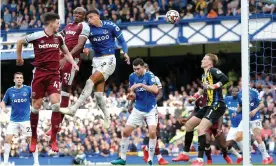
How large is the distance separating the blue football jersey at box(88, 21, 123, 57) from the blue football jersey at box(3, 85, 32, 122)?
428cm

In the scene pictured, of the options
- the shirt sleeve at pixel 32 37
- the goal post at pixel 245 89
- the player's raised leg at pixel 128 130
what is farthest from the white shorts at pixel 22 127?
the goal post at pixel 245 89

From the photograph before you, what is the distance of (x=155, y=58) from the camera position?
35438 mm

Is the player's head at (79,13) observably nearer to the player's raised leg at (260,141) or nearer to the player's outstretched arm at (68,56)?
the player's outstretched arm at (68,56)

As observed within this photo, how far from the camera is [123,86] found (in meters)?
Result: 33.0

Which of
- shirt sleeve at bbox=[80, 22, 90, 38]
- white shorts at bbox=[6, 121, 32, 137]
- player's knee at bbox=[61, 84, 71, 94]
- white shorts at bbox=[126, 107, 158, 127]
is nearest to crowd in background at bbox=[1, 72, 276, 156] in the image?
white shorts at bbox=[6, 121, 32, 137]

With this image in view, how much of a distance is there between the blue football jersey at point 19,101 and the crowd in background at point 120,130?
20.5 ft

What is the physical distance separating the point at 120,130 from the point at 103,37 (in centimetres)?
1132

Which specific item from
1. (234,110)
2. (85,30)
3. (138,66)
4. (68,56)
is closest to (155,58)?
(234,110)

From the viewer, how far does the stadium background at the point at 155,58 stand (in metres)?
26.8

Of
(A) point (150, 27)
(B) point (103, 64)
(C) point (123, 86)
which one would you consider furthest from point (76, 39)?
(C) point (123, 86)

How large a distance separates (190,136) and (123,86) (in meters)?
14.8

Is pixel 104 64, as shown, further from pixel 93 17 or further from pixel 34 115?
pixel 34 115

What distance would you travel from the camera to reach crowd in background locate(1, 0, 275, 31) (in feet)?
98.7

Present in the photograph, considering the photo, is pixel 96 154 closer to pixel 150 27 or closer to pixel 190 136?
pixel 150 27
